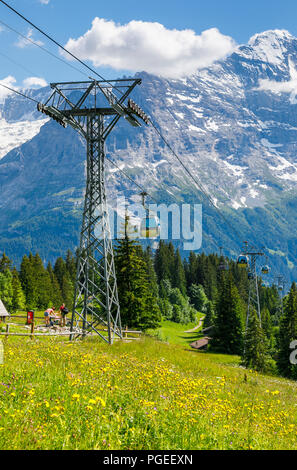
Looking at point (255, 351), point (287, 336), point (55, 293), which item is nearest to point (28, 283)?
point (55, 293)

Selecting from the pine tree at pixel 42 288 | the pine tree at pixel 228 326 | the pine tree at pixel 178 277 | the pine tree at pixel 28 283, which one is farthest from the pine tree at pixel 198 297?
the pine tree at pixel 228 326

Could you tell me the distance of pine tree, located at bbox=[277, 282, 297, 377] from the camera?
53669mm

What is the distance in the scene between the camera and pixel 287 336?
56531 millimetres

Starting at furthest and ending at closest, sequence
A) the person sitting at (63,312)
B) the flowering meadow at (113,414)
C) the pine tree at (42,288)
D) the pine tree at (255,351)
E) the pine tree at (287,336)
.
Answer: the pine tree at (42,288), the pine tree at (287,336), the pine tree at (255,351), the person sitting at (63,312), the flowering meadow at (113,414)

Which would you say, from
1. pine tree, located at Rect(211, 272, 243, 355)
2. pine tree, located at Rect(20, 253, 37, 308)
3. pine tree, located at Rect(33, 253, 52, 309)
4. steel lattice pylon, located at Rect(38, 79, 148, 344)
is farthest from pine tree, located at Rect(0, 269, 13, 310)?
steel lattice pylon, located at Rect(38, 79, 148, 344)

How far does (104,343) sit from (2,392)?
15.6 meters

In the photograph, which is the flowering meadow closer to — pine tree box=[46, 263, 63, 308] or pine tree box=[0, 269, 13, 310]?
pine tree box=[0, 269, 13, 310]

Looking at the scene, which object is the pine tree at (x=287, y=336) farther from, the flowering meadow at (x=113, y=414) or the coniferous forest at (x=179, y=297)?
the flowering meadow at (x=113, y=414)

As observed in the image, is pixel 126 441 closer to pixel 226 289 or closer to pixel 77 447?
pixel 77 447

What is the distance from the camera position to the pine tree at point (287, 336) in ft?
176

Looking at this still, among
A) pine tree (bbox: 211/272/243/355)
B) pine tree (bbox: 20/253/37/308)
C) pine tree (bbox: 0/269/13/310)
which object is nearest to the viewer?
pine tree (bbox: 211/272/243/355)
